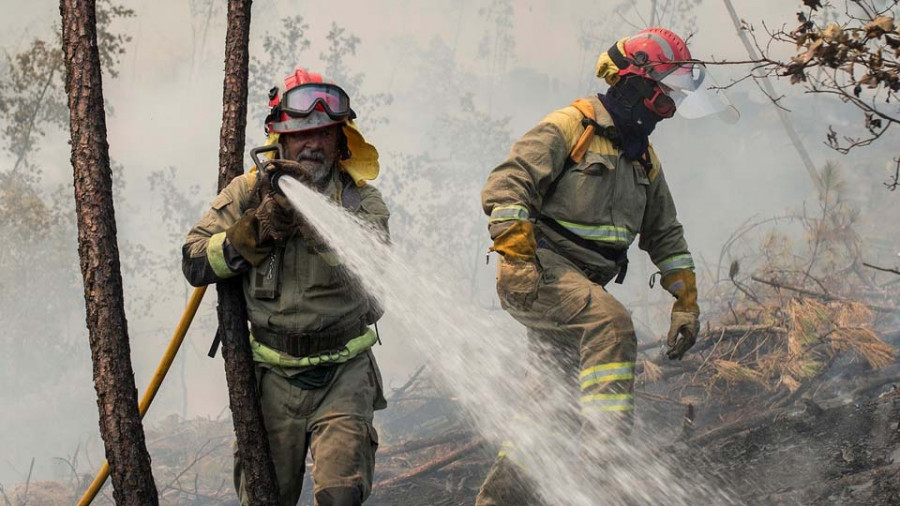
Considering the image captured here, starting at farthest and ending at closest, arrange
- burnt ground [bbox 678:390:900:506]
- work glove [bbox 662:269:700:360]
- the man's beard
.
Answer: burnt ground [bbox 678:390:900:506], work glove [bbox 662:269:700:360], the man's beard

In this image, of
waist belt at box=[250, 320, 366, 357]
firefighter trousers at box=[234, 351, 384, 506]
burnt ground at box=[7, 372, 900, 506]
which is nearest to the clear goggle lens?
waist belt at box=[250, 320, 366, 357]

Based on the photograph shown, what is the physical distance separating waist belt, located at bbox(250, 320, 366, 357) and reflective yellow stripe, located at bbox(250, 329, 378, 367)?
0.01 meters

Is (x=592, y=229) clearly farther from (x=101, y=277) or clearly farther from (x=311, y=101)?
(x=101, y=277)

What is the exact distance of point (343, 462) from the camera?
339cm

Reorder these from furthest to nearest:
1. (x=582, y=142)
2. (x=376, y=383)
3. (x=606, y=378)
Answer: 1. (x=582, y=142)
2. (x=606, y=378)
3. (x=376, y=383)

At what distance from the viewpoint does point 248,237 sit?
337 cm

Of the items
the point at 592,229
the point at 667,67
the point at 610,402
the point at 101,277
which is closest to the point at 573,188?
the point at 592,229

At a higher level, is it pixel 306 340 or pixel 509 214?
pixel 509 214

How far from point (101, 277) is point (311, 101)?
1014mm

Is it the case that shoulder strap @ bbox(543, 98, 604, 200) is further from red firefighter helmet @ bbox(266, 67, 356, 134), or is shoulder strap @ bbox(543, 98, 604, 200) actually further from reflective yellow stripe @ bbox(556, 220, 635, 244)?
red firefighter helmet @ bbox(266, 67, 356, 134)

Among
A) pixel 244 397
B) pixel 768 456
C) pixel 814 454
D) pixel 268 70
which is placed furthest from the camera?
pixel 268 70

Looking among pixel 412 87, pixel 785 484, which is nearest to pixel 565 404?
pixel 785 484

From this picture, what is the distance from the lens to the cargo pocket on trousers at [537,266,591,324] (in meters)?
4.11

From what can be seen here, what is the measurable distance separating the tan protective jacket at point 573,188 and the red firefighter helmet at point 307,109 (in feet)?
2.83
